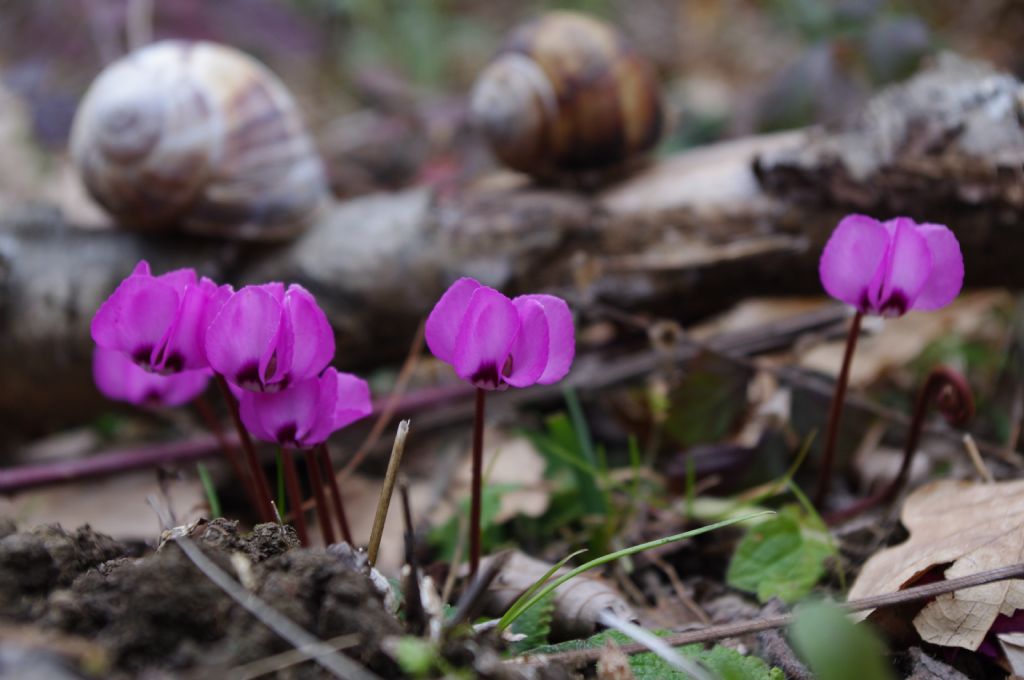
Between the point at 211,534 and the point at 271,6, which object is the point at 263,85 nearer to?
the point at 211,534

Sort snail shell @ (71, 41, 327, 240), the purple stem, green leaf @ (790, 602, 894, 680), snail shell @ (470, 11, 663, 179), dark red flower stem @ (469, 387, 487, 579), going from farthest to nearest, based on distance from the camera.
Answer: snail shell @ (470, 11, 663, 179)
snail shell @ (71, 41, 327, 240)
the purple stem
dark red flower stem @ (469, 387, 487, 579)
green leaf @ (790, 602, 894, 680)

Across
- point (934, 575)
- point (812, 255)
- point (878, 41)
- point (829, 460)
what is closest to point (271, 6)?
point (878, 41)

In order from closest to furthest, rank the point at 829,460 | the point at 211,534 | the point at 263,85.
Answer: the point at 211,534 → the point at 829,460 → the point at 263,85

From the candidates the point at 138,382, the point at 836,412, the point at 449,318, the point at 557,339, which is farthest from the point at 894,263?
the point at 138,382

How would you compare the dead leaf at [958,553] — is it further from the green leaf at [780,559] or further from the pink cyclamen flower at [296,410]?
the pink cyclamen flower at [296,410]

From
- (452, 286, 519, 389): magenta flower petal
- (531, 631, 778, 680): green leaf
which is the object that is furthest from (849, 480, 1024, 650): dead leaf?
(452, 286, 519, 389): magenta flower petal

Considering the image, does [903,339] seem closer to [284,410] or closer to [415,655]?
[284,410]

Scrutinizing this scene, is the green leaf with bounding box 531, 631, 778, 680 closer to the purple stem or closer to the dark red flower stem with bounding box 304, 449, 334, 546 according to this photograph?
the dark red flower stem with bounding box 304, 449, 334, 546

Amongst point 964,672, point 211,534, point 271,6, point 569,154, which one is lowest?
point 964,672
